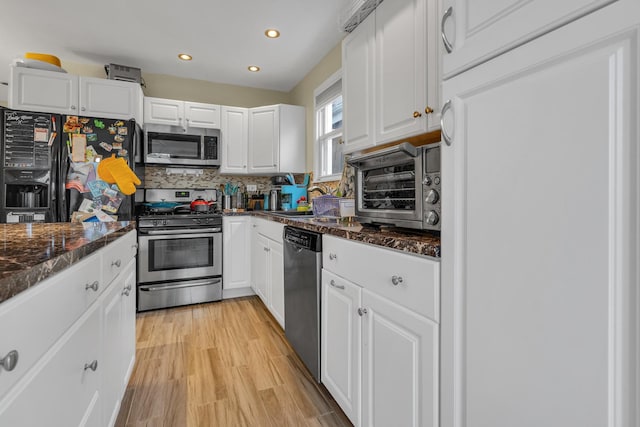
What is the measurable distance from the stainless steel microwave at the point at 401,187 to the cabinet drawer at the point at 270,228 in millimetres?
898

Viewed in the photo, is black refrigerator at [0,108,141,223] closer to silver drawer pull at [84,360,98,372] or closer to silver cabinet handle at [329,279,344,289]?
silver drawer pull at [84,360,98,372]

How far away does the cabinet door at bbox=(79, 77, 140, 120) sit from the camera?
9.68ft

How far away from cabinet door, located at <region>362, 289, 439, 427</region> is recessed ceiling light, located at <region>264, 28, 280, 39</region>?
8.45 ft

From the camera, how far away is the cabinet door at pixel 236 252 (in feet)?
10.7

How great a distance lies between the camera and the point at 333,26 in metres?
2.73

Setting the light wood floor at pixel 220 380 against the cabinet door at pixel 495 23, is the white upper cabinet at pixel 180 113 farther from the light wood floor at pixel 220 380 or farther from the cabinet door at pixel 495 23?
the cabinet door at pixel 495 23

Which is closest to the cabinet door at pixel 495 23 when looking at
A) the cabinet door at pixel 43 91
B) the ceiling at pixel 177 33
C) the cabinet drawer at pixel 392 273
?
the cabinet drawer at pixel 392 273

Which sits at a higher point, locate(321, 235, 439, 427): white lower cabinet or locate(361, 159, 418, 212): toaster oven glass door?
locate(361, 159, 418, 212): toaster oven glass door

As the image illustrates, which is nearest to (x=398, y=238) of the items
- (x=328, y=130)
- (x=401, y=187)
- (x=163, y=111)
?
(x=401, y=187)

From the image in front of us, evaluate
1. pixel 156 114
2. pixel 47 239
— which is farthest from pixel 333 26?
pixel 47 239

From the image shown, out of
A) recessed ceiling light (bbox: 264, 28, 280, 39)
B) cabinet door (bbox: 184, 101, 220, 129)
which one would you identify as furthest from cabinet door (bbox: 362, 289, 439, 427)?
cabinet door (bbox: 184, 101, 220, 129)

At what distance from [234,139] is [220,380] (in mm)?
2697

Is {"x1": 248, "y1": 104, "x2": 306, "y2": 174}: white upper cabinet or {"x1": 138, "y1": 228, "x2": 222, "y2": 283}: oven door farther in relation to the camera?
{"x1": 248, "y1": 104, "x2": 306, "y2": 174}: white upper cabinet

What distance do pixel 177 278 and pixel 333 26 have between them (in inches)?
110
